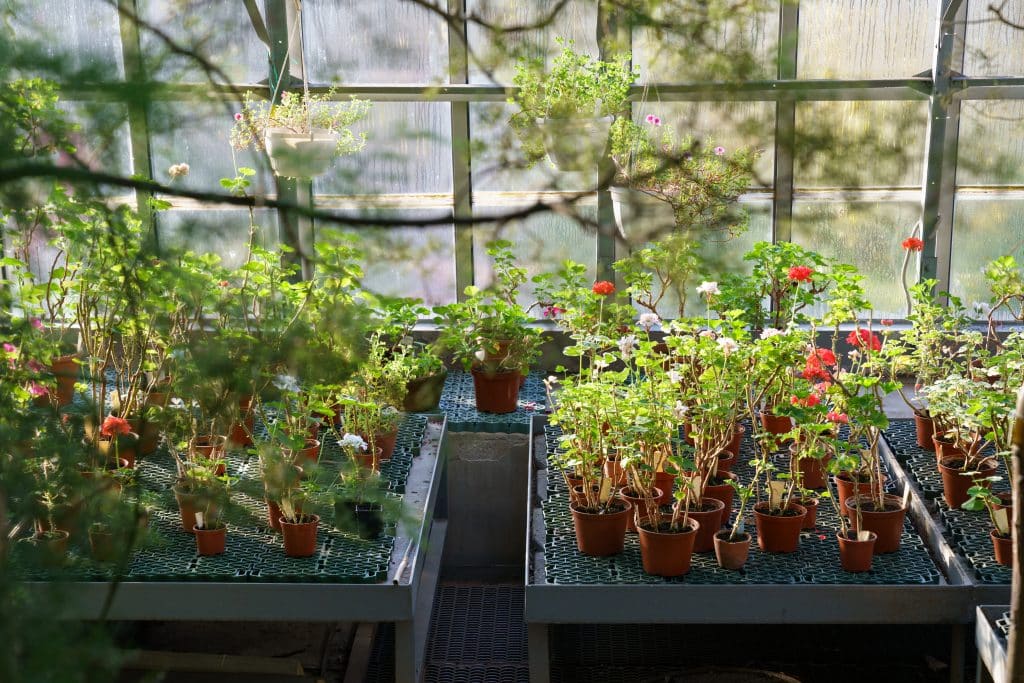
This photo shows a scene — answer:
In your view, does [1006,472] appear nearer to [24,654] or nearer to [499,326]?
[499,326]

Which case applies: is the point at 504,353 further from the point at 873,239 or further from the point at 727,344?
the point at 873,239

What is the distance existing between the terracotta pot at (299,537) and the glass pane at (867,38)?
324 centimetres

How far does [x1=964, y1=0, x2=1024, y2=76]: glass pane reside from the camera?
5008 mm

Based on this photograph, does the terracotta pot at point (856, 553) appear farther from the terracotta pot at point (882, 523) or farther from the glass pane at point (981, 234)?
the glass pane at point (981, 234)

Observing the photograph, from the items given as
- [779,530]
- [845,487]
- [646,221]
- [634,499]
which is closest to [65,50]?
[646,221]

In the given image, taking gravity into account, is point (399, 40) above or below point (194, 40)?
above

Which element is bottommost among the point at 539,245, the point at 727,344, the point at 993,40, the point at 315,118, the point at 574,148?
the point at 727,344

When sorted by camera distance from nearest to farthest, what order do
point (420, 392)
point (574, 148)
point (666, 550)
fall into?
point (574, 148) → point (666, 550) → point (420, 392)

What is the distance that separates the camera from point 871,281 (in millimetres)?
5328

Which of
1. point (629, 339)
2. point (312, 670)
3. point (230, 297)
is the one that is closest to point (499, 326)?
point (629, 339)

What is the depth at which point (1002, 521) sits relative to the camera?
3.26 meters

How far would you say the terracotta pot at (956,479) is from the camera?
3641mm

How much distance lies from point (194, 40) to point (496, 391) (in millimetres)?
3558

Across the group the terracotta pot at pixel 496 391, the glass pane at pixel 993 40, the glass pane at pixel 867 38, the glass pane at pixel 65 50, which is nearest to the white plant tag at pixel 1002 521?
the terracotta pot at pixel 496 391
